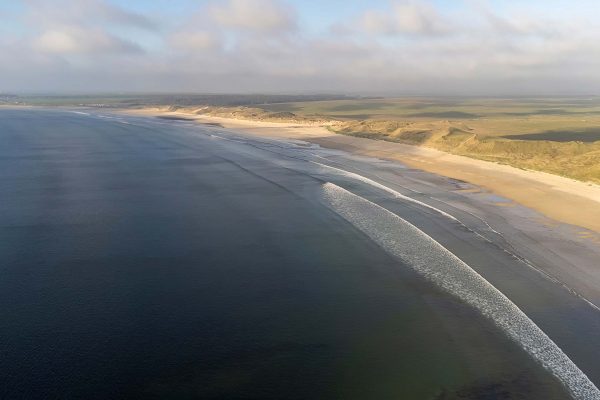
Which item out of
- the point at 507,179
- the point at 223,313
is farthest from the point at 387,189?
the point at 223,313

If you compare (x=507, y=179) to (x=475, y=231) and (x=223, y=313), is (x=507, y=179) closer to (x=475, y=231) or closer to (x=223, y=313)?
(x=475, y=231)

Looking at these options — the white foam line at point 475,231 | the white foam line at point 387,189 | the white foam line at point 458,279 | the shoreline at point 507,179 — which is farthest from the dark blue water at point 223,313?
the shoreline at point 507,179

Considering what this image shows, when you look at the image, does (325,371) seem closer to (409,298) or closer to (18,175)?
(409,298)

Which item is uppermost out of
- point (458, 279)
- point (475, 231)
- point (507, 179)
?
point (507, 179)

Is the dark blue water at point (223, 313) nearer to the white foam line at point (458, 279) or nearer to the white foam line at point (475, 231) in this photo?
the white foam line at point (458, 279)

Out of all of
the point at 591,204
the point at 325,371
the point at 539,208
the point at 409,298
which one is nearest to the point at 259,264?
the point at 409,298

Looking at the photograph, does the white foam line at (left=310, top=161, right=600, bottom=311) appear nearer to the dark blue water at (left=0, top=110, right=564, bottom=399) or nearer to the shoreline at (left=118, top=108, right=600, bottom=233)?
the dark blue water at (left=0, top=110, right=564, bottom=399)
